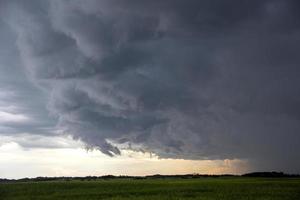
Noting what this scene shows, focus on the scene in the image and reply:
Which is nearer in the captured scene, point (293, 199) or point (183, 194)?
point (293, 199)

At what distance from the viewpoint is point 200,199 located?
56.1 meters

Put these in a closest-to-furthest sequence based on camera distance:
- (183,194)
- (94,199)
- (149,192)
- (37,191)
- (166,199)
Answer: (166,199) < (94,199) < (183,194) < (149,192) < (37,191)

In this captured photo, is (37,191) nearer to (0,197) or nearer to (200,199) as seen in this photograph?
(0,197)

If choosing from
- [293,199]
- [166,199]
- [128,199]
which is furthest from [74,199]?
[293,199]

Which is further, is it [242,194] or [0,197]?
[0,197]

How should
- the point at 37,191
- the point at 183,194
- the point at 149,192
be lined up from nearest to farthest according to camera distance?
the point at 183,194
the point at 149,192
the point at 37,191

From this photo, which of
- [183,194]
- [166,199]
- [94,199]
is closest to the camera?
[166,199]

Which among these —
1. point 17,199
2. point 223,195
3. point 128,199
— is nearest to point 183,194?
point 223,195

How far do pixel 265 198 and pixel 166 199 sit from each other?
1341 centimetres

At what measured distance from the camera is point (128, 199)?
55.9m

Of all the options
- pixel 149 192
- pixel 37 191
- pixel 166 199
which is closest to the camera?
pixel 166 199

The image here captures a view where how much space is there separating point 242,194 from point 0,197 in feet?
125

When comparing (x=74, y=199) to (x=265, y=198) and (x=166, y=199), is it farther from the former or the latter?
(x=265, y=198)

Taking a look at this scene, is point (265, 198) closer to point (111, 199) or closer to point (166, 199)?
point (166, 199)
